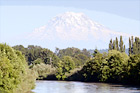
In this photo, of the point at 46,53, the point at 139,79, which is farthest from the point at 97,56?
the point at 46,53

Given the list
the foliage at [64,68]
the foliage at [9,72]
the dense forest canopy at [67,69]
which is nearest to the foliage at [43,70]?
the dense forest canopy at [67,69]

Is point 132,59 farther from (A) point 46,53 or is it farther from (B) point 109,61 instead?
(A) point 46,53

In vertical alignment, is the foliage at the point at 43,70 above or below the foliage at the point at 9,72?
above

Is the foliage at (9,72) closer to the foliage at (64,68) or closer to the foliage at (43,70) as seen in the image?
the foliage at (64,68)

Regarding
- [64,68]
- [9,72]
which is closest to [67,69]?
[64,68]

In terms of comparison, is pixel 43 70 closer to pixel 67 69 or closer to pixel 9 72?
pixel 67 69

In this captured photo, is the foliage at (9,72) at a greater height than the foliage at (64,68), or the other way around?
the foliage at (64,68)

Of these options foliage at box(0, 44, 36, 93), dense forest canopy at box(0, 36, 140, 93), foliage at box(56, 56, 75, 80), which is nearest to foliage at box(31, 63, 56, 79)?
dense forest canopy at box(0, 36, 140, 93)

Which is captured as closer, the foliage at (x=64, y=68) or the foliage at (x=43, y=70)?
the foliage at (x=64, y=68)

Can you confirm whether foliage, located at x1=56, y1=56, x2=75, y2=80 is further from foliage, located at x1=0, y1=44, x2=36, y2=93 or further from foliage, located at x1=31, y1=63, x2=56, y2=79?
foliage, located at x1=0, y1=44, x2=36, y2=93

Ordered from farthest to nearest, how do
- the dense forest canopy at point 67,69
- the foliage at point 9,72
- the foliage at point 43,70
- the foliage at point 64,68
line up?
the foliage at point 43,70, the foliage at point 64,68, the dense forest canopy at point 67,69, the foliage at point 9,72

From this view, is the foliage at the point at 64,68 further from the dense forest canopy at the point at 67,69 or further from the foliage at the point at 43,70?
the foliage at the point at 43,70

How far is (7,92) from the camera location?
3941 cm

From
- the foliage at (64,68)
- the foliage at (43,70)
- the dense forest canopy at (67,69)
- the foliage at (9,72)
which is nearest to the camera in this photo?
the foliage at (9,72)
